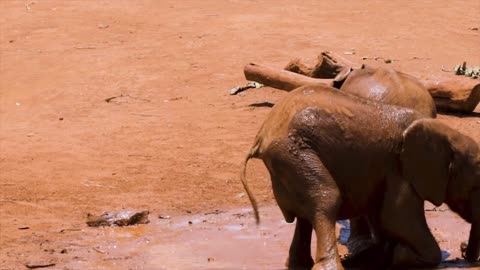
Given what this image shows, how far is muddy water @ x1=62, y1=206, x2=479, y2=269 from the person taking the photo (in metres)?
8.50

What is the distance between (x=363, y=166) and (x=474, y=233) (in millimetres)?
1028

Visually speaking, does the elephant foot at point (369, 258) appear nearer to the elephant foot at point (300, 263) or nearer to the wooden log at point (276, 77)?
the elephant foot at point (300, 263)

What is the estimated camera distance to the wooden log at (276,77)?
41.8 feet

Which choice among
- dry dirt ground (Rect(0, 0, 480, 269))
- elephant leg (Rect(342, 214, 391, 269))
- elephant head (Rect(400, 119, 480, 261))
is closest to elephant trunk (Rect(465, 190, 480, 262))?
elephant head (Rect(400, 119, 480, 261))

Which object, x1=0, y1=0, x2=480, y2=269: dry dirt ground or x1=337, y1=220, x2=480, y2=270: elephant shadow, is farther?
x1=0, y1=0, x2=480, y2=269: dry dirt ground

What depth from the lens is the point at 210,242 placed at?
358 inches

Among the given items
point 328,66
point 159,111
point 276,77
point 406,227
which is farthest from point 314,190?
point 159,111

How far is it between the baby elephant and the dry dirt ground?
812mm

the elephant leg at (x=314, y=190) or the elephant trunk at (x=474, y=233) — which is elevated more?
the elephant leg at (x=314, y=190)

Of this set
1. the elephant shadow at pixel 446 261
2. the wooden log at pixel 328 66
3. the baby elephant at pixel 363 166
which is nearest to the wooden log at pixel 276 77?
the wooden log at pixel 328 66

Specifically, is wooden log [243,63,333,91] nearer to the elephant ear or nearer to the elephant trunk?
the elephant trunk

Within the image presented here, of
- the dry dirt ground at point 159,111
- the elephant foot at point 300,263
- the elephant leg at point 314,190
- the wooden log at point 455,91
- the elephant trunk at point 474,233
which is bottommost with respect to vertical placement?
the dry dirt ground at point 159,111

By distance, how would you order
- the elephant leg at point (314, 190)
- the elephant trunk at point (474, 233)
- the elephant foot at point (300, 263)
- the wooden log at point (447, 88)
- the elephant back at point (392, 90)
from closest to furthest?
the elephant leg at point (314, 190)
the elephant trunk at point (474, 233)
the elephant foot at point (300, 263)
the elephant back at point (392, 90)
the wooden log at point (447, 88)

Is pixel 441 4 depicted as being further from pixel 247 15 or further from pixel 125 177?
pixel 125 177
